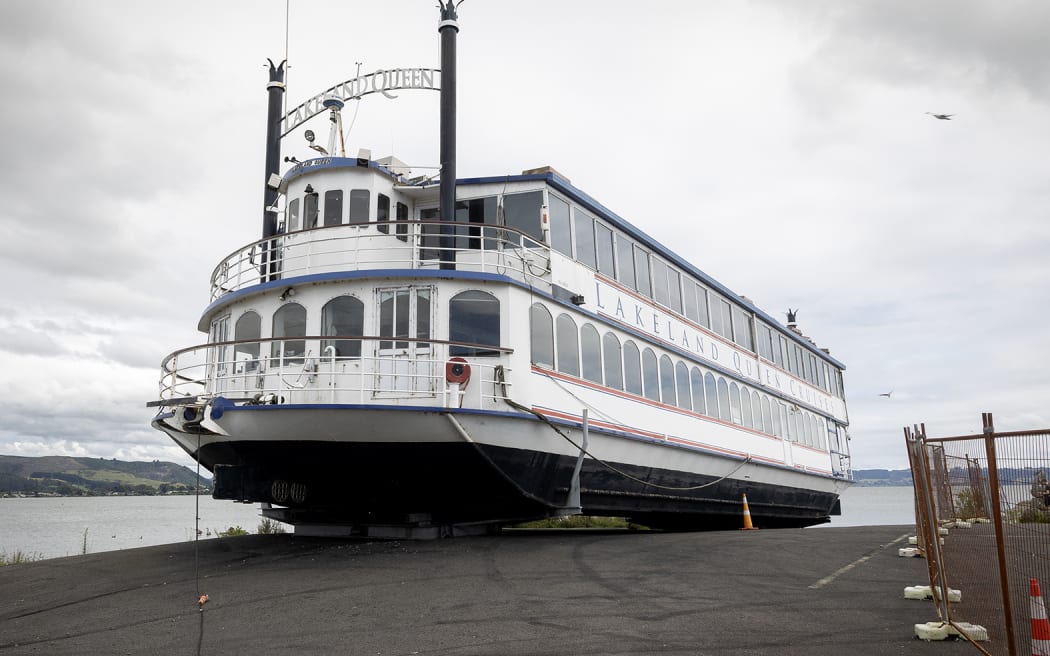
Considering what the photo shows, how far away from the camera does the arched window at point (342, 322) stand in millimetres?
11961

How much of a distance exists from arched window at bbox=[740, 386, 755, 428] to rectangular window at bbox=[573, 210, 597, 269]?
7.98m

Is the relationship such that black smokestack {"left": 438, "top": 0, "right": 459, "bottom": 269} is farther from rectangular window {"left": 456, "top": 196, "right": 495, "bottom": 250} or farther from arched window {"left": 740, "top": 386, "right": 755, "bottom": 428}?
arched window {"left": 740, "top": 386, "right": 755, "bottom": 428}

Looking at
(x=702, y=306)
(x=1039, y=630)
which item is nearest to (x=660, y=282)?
(x=702, y=306)

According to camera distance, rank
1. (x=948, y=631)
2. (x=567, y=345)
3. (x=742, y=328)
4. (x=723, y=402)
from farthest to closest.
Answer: (x=742, y=328), (x=723, y=402), (x=567, y=345), (x=948, y=631)

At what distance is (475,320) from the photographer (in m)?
12.0

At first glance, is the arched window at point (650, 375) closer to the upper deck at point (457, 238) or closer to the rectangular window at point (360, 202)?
the upper deck at point (457, 238)

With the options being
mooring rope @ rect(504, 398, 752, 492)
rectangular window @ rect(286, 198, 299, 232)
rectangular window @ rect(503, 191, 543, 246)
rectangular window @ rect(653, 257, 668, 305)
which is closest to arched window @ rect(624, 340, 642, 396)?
mooring rope @ rect(504, 398, 752, 492)

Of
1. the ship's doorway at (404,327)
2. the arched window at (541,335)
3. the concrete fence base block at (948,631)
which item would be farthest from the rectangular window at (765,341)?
the concrete fence base block at (948,631)

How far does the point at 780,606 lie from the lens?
7.27 meters

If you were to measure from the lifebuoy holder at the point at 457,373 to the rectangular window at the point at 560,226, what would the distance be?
350 cm

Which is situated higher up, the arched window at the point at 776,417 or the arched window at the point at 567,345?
the arched window at the point at 567,345

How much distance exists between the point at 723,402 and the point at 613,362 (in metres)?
5.91

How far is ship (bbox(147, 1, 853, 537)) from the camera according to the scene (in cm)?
1096

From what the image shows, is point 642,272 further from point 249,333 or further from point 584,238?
point 249,333
